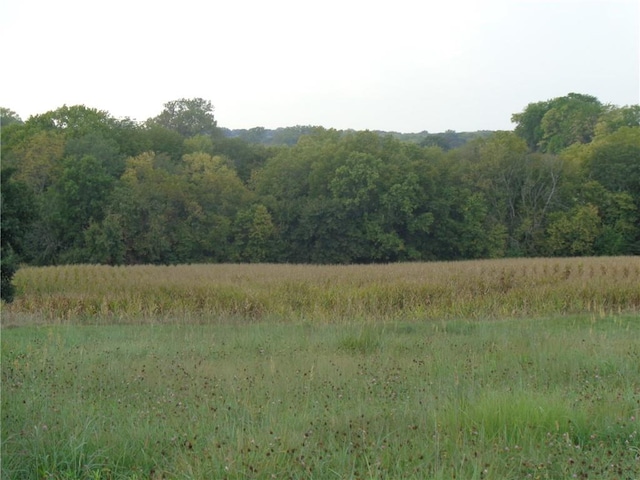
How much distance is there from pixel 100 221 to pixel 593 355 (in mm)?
45755

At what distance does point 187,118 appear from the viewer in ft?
303

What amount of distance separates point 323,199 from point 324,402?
4909 centimetres

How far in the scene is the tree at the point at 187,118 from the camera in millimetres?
91875

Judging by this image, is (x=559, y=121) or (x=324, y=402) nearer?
(x=324, y=402)

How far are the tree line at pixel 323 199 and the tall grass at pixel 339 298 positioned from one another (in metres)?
26.6

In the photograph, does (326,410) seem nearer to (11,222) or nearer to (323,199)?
(11,222)

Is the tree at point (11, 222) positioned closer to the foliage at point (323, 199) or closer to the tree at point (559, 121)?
the foliage at point (323, 199)

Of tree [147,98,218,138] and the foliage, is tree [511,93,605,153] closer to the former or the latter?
the foliage

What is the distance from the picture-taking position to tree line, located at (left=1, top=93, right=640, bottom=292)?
49.6 meters

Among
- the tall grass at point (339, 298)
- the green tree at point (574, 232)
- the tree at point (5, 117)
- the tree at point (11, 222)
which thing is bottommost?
the green tree at point (574, 232)

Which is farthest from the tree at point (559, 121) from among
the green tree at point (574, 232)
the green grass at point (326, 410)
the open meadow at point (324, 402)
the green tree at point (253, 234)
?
the green grass at point (326, 410)

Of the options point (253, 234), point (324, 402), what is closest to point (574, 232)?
point (253, 234)

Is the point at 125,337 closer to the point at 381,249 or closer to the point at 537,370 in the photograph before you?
the point at 537,370

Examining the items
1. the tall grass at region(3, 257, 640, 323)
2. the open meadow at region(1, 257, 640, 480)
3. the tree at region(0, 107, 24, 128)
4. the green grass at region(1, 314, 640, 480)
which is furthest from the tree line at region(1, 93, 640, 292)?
the green grass at region(1, 314, 640, 480)
